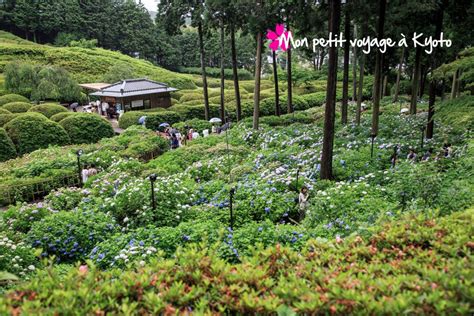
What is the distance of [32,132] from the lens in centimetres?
2045

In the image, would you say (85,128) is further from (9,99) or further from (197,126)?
(9,99)

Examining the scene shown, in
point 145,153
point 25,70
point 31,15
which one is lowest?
point 145,153

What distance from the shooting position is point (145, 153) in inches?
707

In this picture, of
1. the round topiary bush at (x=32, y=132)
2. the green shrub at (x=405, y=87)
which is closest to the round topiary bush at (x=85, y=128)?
the round topiary bush at (x=32, y=132)

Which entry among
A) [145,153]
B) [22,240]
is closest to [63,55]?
[145,153]

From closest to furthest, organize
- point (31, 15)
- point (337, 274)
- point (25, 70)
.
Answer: point (337, 274) → point (25, 70) → point (31, 15)

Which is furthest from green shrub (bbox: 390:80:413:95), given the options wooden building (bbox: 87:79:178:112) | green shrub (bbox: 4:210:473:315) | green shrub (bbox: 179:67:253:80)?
green shrub (bbox: 4:210:473:315)

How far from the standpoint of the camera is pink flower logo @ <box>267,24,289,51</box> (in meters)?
16.4

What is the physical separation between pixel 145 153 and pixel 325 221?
482 inches

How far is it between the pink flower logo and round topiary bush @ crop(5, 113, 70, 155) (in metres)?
12.8

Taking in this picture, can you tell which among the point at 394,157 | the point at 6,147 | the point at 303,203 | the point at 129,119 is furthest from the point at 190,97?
the point at 303,203

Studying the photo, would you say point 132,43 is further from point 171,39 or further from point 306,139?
point 306,139

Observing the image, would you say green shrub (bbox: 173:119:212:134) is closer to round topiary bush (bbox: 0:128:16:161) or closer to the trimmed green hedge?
the trimmed green hedge

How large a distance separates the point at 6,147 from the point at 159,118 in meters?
10.4
